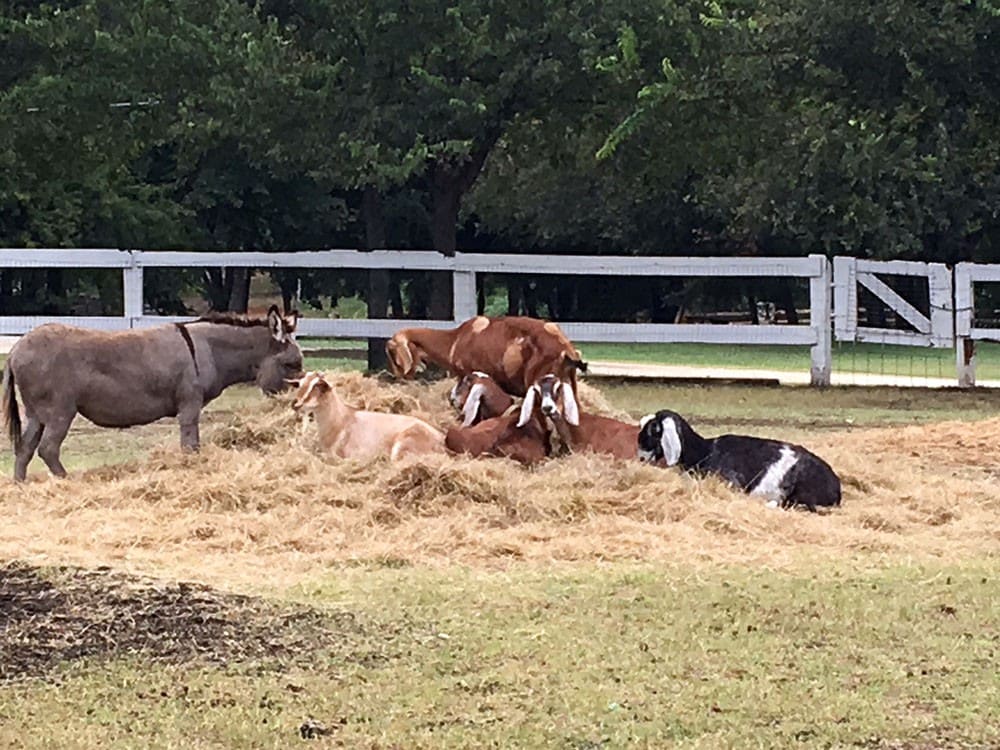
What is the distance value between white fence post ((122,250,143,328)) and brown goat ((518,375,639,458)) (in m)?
10.2

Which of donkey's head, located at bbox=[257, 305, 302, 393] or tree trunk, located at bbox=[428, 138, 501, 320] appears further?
tree trunk, located at bbox=[428, 138, 501, 320]

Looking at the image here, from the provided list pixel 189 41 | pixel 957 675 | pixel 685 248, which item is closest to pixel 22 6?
pixel 189 41

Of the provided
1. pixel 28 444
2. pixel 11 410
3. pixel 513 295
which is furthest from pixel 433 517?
pixel 513 295

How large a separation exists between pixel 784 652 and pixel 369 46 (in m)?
14.7

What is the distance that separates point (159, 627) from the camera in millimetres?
6355

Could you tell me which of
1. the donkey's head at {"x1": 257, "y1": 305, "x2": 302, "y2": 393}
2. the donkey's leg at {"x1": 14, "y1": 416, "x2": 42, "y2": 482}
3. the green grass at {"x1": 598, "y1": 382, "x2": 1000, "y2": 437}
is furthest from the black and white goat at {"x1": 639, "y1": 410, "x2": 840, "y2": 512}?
the green grass at {"x1": 598, "y1": 382, "x2": 1000, "y2": 437}

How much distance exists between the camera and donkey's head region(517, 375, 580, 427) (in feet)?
33.7

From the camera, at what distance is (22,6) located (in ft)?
66.2

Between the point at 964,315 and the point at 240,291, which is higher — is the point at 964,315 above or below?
below

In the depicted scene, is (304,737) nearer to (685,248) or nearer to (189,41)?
(189,41)

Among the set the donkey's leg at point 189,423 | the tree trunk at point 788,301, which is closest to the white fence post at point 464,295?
the donkey's leg at point 189,423

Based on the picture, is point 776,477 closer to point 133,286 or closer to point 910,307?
point 910,307

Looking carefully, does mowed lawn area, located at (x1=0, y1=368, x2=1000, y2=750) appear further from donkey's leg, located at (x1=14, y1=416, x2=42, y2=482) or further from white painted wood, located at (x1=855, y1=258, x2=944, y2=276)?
white painted wood, located at (x1=855, y1=258, x2=944, y2=276)

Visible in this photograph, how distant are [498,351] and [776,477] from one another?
3.13 metres
